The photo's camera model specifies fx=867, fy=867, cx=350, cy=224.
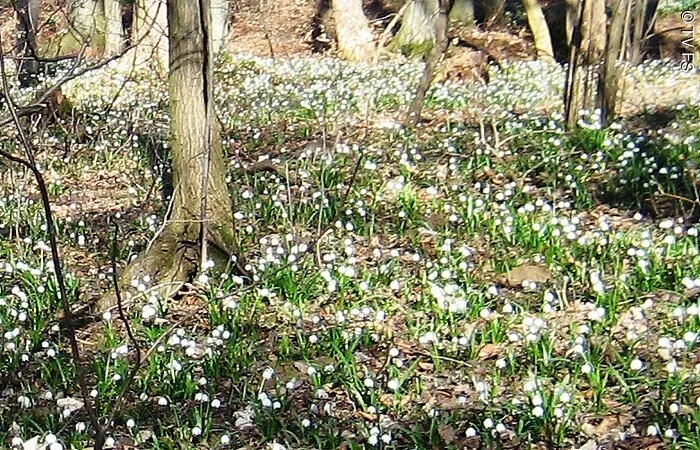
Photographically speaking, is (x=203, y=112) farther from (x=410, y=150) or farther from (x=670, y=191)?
(x=670, y=191)

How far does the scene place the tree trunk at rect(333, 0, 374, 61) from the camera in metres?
16.7

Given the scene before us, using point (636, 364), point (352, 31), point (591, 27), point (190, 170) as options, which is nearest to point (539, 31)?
point (352, 31)

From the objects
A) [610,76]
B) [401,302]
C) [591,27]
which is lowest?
[401,302]

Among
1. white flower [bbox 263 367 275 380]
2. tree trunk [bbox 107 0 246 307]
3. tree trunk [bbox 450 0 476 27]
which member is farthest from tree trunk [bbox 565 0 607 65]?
tree trunk [bbox 450 0 476 27]

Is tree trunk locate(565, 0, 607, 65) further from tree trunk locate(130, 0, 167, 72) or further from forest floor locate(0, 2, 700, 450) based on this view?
tree trunk locate(130, 0, 167, 72)

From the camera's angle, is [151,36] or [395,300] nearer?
[395,300]

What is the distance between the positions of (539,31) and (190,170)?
1167 cm

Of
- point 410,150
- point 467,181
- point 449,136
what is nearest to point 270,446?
point 467,181

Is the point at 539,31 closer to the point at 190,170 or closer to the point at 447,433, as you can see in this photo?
the point at 190,170

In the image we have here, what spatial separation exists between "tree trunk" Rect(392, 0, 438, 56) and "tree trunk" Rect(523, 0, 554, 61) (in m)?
1.76

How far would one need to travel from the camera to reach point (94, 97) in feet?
39.1

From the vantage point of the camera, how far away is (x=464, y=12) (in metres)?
18.5

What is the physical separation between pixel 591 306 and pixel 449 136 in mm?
4098

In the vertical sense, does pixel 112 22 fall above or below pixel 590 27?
below
